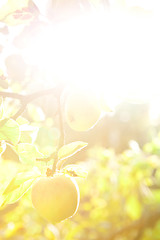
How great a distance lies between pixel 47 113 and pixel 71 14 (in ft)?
2.62

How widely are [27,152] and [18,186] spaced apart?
92 millimetres

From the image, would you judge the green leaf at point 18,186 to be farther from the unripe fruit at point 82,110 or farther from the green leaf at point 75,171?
the unripe fruit at point 82,110

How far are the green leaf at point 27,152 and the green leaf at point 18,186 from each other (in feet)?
0.13

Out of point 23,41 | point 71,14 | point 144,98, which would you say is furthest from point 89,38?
point 23,41

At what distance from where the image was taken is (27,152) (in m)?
0.90

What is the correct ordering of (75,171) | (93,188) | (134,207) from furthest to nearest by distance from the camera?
1. (93,188)
2. (134,207)
3. (75,171)

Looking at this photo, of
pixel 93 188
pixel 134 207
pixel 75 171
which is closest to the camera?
pixel 75 171

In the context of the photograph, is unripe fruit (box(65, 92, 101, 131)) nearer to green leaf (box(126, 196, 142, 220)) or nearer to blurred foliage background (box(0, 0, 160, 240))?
blurred foliage background (box(0, 0, 160, 240))

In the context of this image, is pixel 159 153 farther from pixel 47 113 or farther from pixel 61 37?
pixel 61 37

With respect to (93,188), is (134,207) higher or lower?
higher

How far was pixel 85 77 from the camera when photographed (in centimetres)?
87

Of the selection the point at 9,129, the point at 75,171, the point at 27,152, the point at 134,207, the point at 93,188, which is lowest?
the point at 93,188

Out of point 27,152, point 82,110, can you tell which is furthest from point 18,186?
point 82,110

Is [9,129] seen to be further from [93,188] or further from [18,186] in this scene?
[93,188]
